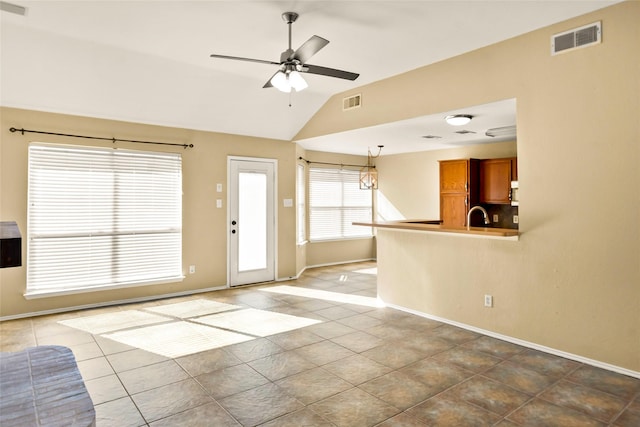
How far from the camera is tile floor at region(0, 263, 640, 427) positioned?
2.55 meters

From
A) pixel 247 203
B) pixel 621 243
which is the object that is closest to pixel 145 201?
pixel 247 203

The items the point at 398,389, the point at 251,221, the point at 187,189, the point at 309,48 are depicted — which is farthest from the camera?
the point at 251,221

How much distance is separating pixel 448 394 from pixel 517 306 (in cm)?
144

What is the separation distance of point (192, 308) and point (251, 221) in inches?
71.4

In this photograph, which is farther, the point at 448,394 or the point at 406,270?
the point at 406,270

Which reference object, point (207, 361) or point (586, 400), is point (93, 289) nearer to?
point (207, 361)

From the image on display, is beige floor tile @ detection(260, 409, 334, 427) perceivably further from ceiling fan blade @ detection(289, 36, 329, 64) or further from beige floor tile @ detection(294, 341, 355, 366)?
ceiling fan blade @ detection(289, 36, 329, 64)

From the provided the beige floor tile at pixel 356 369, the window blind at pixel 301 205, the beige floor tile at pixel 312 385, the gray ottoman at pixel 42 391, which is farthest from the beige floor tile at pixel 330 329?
the gray ottoman at pixel 42 391

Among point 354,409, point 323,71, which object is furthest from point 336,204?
point 354,409

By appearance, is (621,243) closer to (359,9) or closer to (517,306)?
(517,306)

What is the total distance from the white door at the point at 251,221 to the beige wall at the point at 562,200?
2.96 meters

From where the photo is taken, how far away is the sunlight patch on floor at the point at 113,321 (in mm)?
4227

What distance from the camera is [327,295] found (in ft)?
18.7

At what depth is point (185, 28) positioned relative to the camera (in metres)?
3.56
